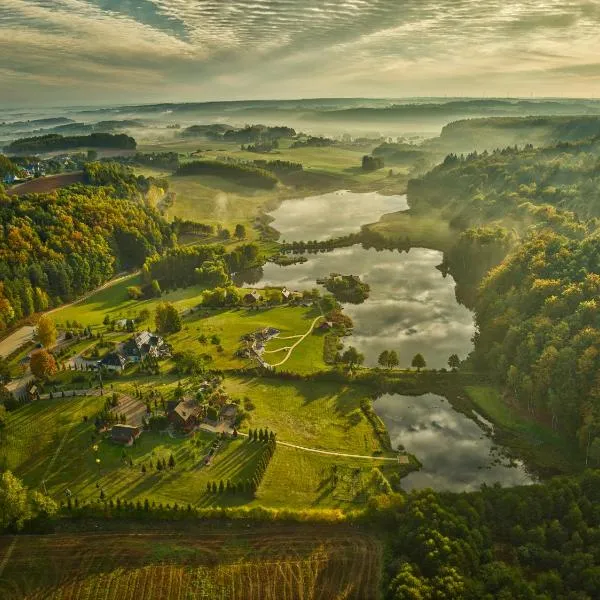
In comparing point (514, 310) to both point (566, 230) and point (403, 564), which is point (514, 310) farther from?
point (403, 564)

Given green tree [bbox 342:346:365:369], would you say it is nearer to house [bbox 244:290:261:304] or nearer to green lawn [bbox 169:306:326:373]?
green lawn [bbox 169:306:326:373]

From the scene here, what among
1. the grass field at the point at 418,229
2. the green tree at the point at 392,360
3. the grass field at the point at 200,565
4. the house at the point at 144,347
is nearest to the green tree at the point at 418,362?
the green tree at the point at 392,360

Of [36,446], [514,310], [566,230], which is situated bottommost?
[36,446]

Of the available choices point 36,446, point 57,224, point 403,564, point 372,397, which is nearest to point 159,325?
point 36,446

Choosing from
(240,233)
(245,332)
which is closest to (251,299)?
(245,332)

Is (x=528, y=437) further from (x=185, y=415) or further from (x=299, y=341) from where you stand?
(x=185, y=415)
